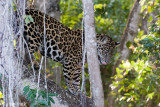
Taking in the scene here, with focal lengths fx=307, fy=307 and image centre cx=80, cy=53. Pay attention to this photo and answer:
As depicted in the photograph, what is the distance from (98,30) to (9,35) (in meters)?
6.87

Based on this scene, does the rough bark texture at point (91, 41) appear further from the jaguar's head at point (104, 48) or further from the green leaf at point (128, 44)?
the green leaf at point (128, 44)

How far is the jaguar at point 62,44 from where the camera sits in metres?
5.70

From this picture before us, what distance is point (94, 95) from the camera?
4.45 m

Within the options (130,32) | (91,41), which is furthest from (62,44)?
(130,32)

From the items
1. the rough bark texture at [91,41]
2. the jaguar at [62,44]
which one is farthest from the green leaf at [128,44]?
the rough bark texture at [91,41]

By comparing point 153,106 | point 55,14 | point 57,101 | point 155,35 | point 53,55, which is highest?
point 55,14

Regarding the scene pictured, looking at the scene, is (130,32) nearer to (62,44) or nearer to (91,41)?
(62,44)

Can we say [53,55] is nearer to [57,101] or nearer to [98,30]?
[57,101]

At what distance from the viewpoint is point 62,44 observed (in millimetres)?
6305

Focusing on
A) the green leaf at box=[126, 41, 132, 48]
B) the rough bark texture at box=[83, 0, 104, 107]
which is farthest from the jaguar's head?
the rough bark texture at box=[83, 0, 104, 107]

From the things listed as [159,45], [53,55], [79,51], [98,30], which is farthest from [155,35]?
[98,30]

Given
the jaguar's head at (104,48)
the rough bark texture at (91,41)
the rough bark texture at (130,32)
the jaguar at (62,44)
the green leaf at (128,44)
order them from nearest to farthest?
the rough bark texture at (91,41) → the jaguar at (62,44) → the jaguar's head at (104,48) → the green leaf at (128,44) → the rough bark texture at (130,32)

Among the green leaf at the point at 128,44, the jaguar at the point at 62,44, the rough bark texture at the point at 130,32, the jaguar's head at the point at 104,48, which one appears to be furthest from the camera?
the rough bark texture at the point at 130,32

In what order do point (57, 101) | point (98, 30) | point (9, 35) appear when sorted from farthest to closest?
point (98, 30), point (57, 101), point (9, 35)
